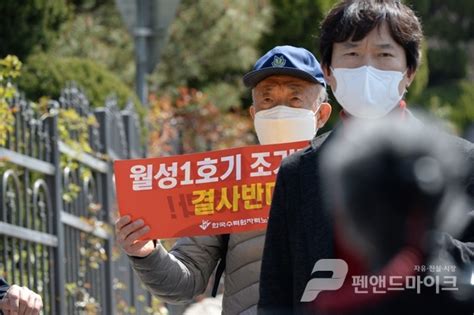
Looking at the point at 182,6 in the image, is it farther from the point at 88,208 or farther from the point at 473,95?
the point at 473,95

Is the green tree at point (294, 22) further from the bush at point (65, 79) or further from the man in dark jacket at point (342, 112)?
the man in dark jacket at point (342, 112)

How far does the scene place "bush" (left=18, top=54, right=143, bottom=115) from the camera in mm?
10539

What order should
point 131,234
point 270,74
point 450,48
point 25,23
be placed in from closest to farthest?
1. point 131,234
2. point 270,74
3. point 25,23
4. point 450,48

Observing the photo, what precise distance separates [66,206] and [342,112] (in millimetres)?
4640

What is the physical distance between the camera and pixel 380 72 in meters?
3.53

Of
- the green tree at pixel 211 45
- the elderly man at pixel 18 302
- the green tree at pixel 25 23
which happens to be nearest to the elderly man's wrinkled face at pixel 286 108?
the elderly man at pixel 18 302

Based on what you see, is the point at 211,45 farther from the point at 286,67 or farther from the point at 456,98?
the point at 456,98

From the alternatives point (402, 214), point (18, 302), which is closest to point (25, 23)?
point (18, 302)

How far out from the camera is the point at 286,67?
4.87 meters

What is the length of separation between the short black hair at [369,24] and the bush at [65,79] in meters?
6.81

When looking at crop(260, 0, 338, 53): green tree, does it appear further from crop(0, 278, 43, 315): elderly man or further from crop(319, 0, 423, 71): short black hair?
crop(319, 0, 423, 71): short black hair

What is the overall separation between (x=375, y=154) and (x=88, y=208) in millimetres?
5540

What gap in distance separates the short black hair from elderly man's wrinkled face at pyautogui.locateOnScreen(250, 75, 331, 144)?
1.20 m

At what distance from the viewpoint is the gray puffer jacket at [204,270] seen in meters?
4.59
